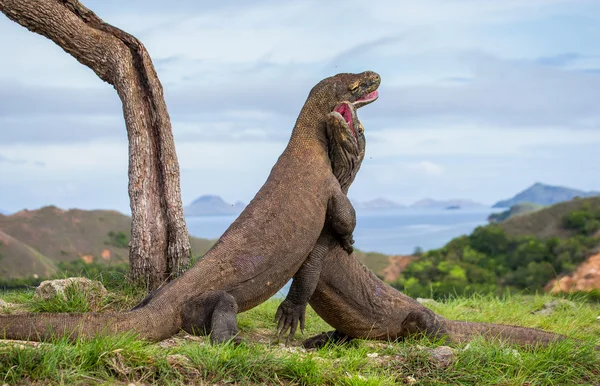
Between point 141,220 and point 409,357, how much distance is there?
410 cm

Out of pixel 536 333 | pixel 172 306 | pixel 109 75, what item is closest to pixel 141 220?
pixel 109 75

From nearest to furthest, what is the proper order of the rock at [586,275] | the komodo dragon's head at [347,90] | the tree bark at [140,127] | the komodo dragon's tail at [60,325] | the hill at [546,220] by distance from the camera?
the komodo dragon's tail at [60,325]
the komodo dragon's head at [347,90]
the tree bark at [140,127]
the rock at [586,275]
the hill at [546,220]

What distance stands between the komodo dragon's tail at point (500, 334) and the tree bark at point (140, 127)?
3434 mm

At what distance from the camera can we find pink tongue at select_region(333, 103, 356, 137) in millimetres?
7273

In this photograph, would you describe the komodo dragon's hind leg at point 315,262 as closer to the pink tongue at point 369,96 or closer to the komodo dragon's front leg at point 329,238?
the komodo dragon's front leg at point 329,238

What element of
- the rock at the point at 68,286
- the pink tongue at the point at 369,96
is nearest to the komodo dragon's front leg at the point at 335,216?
the pink tongue at the point at 369,96

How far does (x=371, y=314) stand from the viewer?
7.35 metres

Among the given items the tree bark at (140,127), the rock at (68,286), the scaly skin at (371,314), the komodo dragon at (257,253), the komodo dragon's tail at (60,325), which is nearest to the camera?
the komodo dragon's tail at (60,325)

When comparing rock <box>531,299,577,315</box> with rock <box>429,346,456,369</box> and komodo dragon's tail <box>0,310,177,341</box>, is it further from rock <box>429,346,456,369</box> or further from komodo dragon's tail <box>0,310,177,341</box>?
komodo dragon's tail <box>0,310,177,341</box>

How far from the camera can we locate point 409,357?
6.28 meters

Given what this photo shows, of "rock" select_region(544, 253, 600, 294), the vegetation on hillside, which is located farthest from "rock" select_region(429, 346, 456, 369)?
the vegetation on hillside

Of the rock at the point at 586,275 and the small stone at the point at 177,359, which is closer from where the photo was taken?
the small stone at the point at 177,359

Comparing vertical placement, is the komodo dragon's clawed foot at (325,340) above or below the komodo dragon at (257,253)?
below

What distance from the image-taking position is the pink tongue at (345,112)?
727 cm
